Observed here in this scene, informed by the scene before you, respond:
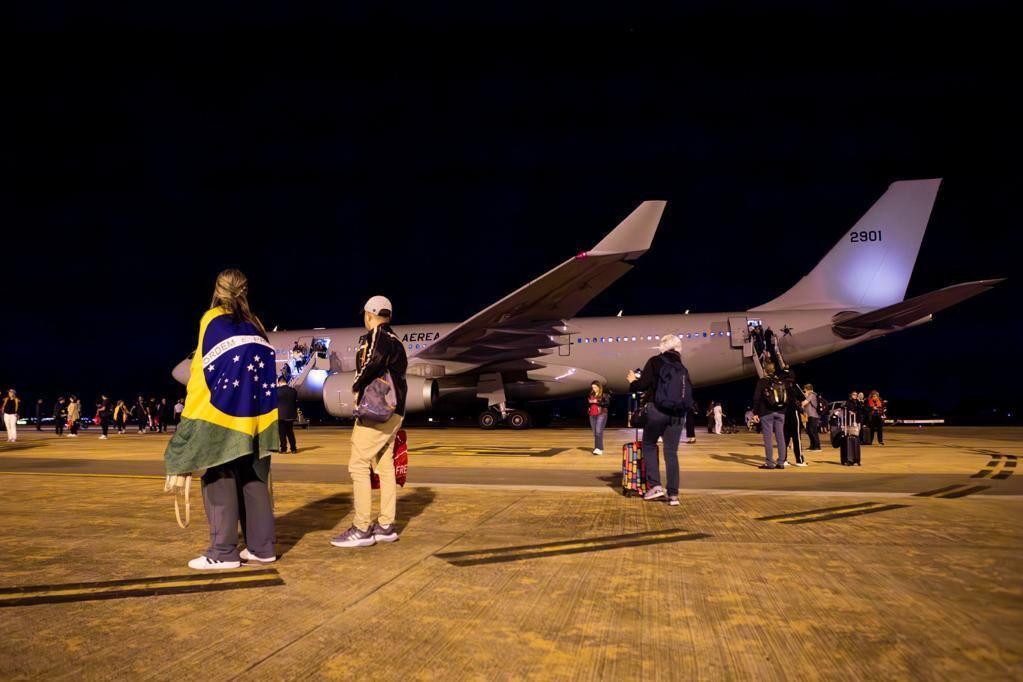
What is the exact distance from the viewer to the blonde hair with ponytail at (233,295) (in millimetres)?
4426

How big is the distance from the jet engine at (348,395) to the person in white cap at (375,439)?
1424 cm

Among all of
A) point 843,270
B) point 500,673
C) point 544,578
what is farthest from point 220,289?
point 843,270

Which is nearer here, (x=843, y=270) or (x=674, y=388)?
(x=674, y=388)

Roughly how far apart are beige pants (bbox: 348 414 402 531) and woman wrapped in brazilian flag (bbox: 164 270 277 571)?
0.64 meters

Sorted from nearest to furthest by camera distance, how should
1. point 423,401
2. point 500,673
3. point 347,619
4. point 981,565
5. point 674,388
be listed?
point 500,673
point 347,619
point 981,565
point 674,388
point 423,401

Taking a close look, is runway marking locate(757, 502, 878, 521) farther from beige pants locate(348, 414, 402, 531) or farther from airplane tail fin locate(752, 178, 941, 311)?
airplane tail fin locate(752, 178, 941, 311)

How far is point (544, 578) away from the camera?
4.00 metres

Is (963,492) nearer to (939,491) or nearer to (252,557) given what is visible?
(939,491)

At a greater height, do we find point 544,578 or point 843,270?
point 843,270

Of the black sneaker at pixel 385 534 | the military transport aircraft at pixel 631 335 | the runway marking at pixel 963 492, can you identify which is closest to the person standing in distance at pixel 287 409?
the military transport aircraft at pixel 631 335

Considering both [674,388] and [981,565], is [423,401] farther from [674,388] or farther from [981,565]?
[981,565]

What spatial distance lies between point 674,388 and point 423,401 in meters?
13.5

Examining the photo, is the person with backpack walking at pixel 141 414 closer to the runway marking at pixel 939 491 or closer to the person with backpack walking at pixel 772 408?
the person with backpack walking at pixel 772 408

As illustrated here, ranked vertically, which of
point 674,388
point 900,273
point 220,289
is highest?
point 900,273
